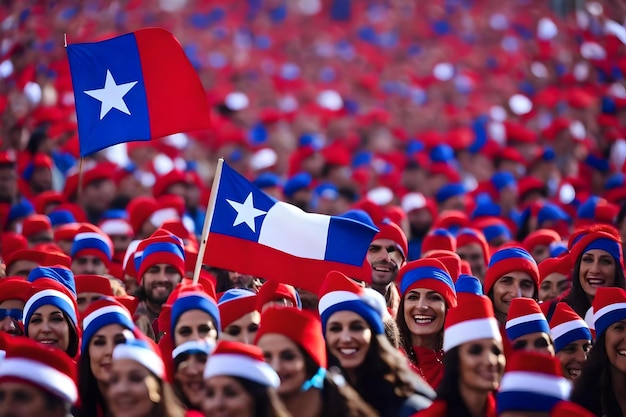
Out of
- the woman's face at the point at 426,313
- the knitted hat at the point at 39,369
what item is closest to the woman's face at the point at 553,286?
the woman's face at the point at 426,313

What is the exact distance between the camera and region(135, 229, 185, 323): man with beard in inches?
466

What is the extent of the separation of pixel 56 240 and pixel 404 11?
97.6 ft

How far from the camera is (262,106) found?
30281mm

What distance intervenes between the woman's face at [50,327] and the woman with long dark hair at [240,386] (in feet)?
8.78

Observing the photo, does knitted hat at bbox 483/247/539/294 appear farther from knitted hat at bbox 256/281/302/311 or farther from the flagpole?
the flagpole

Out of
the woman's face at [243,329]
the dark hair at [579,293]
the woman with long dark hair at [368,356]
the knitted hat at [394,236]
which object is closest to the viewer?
the woman with long dark hair at [368,356]

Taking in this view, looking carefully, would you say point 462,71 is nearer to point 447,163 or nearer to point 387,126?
point 387,126

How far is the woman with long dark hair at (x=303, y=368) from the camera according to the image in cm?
814

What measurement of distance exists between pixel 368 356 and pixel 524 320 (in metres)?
1.27

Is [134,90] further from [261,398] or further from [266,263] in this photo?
[261,398]

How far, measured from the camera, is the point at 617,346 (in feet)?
31.2

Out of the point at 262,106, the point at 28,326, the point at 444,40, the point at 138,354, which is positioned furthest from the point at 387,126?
the point at 138,354

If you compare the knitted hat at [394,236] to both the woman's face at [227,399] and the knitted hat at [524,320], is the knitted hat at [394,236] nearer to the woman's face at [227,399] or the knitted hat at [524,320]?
the knitted hat at [524,320]

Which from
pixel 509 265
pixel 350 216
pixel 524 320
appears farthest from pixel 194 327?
pixel 350 216
